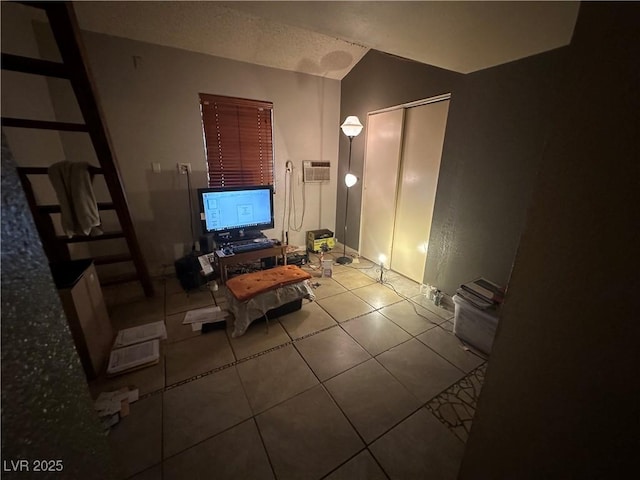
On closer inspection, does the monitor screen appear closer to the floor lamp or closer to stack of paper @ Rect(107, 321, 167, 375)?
the floor lamp

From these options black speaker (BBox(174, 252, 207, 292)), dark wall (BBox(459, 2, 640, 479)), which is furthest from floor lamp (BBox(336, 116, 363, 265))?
dark wall (BBox(459, 2, 640, 479))

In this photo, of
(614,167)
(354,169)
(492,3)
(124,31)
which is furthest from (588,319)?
(124,31)

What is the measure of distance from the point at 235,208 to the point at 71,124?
148 centimetres

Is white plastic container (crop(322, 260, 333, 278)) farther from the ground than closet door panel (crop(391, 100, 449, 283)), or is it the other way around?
closet door panel (crop(391, 100, 449, 283))

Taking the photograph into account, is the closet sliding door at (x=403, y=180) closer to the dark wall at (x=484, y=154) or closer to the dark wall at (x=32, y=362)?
the dark wall at (x=484, y=154)

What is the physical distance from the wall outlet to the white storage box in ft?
10.1

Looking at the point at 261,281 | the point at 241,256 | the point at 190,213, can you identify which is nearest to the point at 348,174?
the point at 241,256

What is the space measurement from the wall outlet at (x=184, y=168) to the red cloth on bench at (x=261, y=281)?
5.10ft

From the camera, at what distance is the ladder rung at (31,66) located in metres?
1.38

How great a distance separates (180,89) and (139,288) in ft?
7.32

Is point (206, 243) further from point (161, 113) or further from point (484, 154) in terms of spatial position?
point (484, 154)

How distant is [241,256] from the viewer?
2734mm

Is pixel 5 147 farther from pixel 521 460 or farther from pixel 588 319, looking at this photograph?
pixel 521 460

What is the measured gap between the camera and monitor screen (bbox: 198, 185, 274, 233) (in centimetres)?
277
